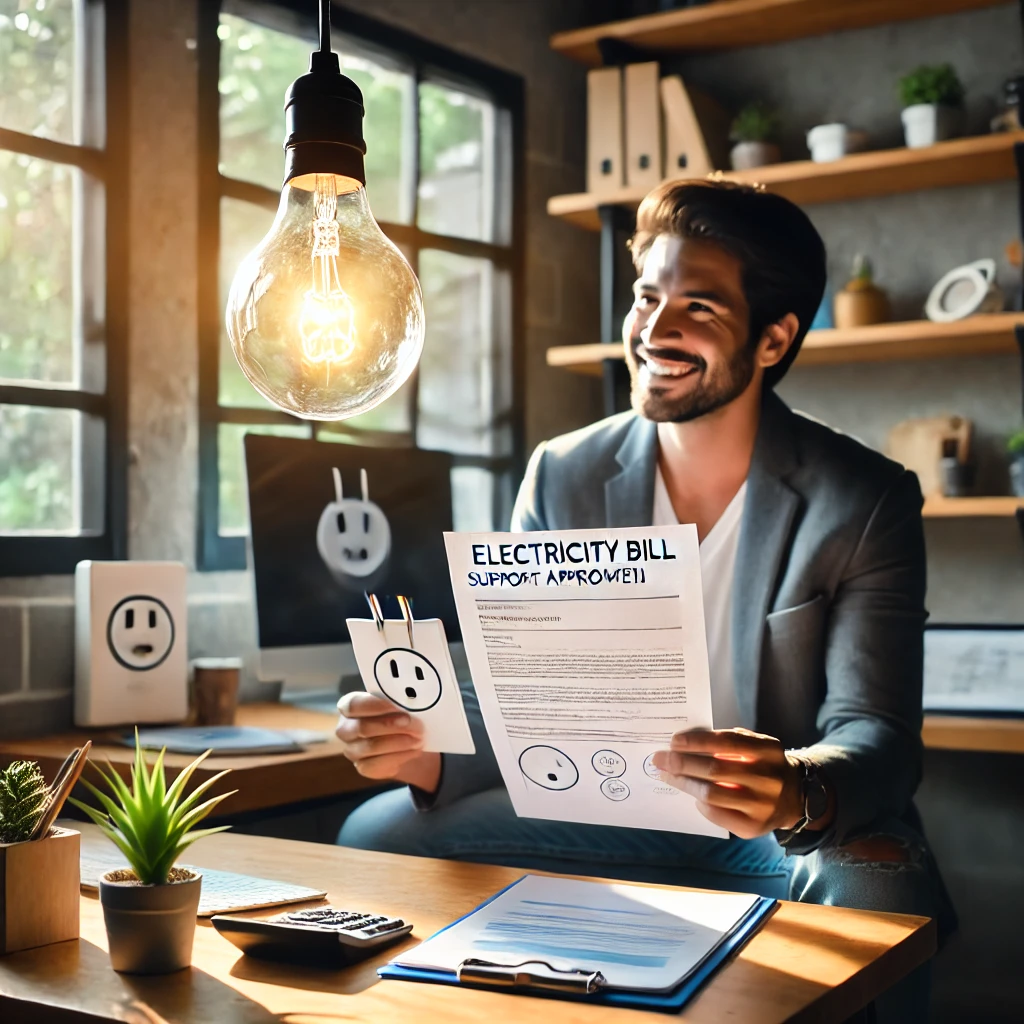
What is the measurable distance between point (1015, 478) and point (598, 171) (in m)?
1.27

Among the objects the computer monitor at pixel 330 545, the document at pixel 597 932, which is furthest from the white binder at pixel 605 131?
the document at pixel 597 932

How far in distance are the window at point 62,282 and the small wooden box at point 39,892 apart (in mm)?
1335

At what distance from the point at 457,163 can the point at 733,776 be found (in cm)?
243

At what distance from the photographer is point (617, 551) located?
1293 mm

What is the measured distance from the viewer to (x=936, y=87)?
307cm

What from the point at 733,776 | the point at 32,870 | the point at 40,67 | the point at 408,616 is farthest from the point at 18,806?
the point at 40,67

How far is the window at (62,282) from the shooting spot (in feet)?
8.02

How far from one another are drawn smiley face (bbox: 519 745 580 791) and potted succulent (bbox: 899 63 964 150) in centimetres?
216

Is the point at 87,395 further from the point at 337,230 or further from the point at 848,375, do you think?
the point at 848,375

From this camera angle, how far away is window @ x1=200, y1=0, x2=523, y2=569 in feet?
8.94

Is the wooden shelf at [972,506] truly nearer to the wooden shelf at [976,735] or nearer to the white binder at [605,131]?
the wooden shelf at [976,735]

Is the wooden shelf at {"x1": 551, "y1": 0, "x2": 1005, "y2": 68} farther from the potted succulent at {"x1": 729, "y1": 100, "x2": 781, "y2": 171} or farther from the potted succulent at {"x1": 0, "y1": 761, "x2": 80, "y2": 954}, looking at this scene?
the potted succulent at {"x1": 0, "y1": 761, "x2": 80, "y2": 954}

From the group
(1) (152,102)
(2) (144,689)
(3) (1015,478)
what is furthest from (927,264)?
(2) (144,689)

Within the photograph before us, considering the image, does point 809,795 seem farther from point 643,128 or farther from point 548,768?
point 643,128
